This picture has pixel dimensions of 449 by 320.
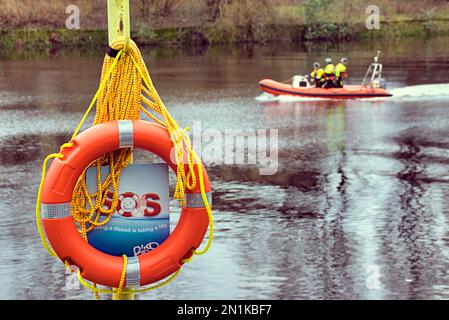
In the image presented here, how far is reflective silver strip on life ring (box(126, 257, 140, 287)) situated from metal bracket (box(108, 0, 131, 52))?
994 mm

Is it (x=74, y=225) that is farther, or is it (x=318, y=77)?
(x=318, y=77)

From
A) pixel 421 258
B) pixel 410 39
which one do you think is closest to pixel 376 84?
pixel 421 258

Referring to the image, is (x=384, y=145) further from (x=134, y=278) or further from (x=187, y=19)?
(x=187, y=19)

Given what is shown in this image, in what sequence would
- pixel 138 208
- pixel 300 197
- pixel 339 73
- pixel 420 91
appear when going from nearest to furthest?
pixel 138 208, pixel 300 197, pixel 339 73, pixel 420 91

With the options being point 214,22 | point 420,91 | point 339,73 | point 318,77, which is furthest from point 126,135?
point 214,22

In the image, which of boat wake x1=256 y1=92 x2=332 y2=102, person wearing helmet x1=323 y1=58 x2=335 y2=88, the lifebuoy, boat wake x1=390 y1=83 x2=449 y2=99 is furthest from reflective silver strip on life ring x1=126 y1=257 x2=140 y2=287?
boat wake x1=390 y1=83 x2=449 y2=99

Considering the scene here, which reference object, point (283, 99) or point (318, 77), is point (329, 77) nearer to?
point (318, 77)

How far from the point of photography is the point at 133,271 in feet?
Answer: 13.4

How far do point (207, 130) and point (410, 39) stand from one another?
111 ft

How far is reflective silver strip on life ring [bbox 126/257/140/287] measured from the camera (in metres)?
4.08

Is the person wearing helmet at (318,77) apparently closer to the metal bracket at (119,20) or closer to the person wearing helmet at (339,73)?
the person wearing helmet at (339,73)

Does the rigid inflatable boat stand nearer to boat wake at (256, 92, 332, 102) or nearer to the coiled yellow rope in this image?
boat wake at (256, 92, 332, 102)

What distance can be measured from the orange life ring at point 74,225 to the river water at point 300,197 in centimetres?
394

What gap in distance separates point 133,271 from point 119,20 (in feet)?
3.83
